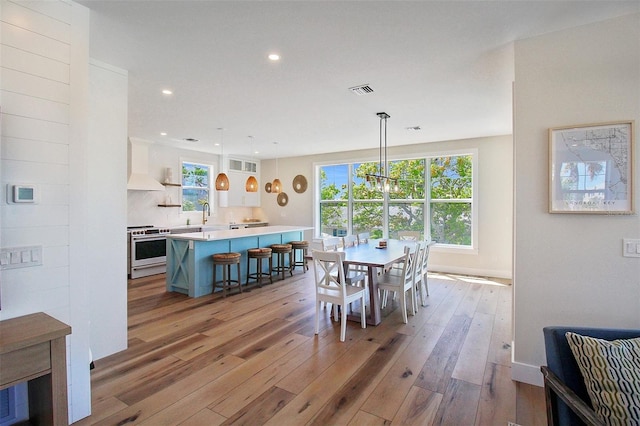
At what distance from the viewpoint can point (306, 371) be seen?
2.61 metres

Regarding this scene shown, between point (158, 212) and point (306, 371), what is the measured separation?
546 centimetres

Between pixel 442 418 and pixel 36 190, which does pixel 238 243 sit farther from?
pixel 442 418

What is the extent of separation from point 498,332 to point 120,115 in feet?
14.6

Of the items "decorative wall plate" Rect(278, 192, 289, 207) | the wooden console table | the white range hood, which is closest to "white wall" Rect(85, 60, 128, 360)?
the wooden console table

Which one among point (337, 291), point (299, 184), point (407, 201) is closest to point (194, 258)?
point (337, 291)

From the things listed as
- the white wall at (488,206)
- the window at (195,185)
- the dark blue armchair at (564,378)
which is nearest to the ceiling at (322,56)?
the white wall at (488,206)

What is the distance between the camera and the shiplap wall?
1.78 meters

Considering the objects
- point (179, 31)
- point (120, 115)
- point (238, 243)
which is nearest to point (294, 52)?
point (179, 31)

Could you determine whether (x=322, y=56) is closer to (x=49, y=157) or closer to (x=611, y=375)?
(x=49, y=157)

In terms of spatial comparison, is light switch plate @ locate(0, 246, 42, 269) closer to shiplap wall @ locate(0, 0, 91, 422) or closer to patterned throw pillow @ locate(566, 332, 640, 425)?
shiplap wall @ locate(0, 0, 91, 422)

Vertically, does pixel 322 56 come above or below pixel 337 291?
above

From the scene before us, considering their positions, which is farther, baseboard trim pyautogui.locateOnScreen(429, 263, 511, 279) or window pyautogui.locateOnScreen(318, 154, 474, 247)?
window pyautogui.locateOnScreen(318, 154, 474, 247)

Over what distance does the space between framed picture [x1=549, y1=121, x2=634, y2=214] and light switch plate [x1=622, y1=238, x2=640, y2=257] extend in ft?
0.65

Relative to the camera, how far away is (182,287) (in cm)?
484
